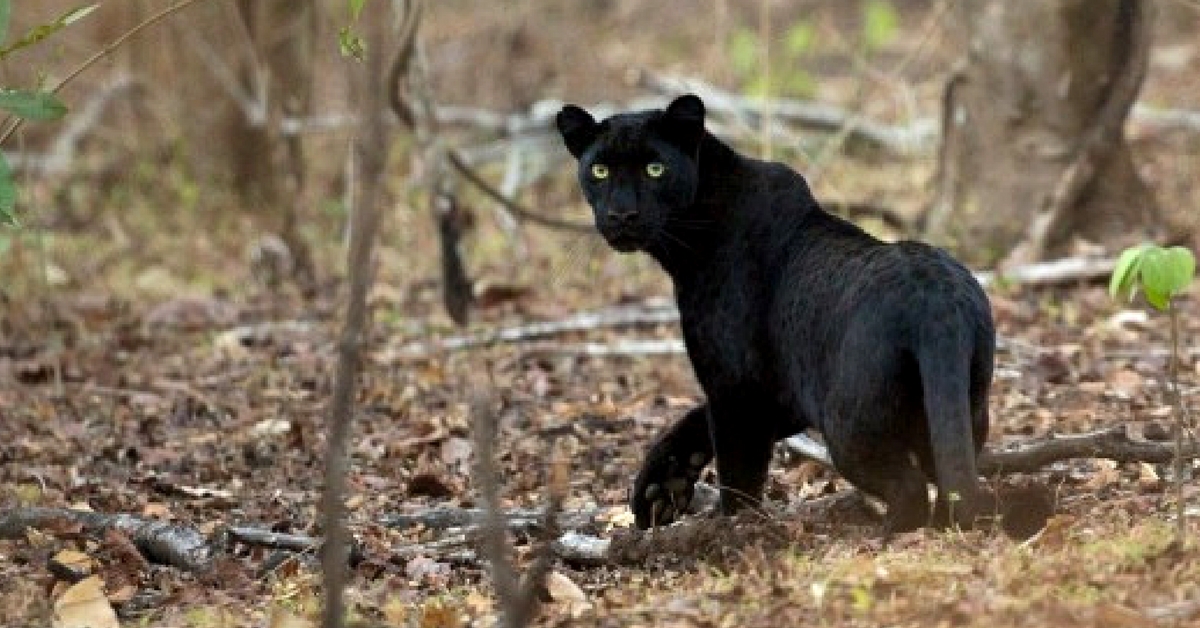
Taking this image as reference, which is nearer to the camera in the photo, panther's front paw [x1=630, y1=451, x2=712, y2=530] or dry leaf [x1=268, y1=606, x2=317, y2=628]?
dry leaf [x1=268, y1=606, x2=317, y2=628]

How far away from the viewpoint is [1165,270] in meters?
4.55

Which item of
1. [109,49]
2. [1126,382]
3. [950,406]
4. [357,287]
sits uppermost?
[109,49]

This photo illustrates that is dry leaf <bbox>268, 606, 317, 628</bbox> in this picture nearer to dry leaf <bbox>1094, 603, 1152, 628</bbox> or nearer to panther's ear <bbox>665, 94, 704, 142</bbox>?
dry leaf <bbox>1094, 603, 1152, 628</bbox>

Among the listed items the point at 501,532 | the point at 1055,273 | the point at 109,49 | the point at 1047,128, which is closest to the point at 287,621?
the point at 501,532

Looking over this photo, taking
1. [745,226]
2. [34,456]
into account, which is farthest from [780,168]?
[34,456]

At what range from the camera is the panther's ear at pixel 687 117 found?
598 cm

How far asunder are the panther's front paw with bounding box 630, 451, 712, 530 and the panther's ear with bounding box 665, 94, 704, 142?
100 cm

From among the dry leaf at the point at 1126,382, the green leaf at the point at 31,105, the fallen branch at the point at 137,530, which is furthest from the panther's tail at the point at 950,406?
the dry leaf at the point at 1126,382

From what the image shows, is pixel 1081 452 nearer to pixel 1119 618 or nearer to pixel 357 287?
pixel 1119 618

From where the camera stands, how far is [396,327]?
9.67 meters

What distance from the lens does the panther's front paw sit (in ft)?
19.4

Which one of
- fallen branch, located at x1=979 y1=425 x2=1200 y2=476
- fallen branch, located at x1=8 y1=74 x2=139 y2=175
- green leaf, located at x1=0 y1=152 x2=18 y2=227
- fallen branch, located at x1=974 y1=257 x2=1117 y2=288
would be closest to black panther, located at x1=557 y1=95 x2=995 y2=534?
fallen branch, located at x1=979 y1=425 x2=1200 y2=476

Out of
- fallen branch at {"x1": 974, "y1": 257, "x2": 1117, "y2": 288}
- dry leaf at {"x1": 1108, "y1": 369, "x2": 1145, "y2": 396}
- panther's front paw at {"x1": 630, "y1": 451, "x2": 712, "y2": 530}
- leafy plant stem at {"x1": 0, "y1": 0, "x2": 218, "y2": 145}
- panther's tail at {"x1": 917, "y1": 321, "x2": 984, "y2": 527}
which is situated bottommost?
dry leaf at {"x1": 1108, "y1": 369, "x2": 1145, "y2": 396}

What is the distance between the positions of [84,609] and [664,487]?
5.97ft
